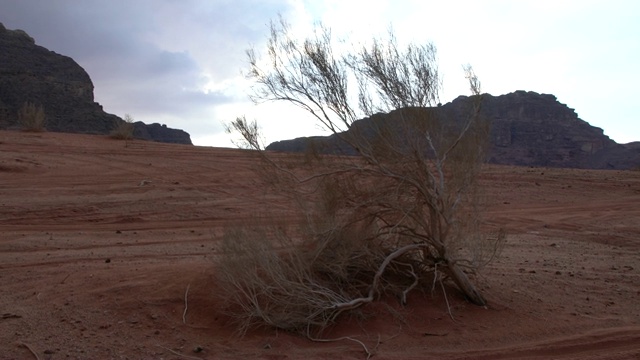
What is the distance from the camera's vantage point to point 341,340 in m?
7.67

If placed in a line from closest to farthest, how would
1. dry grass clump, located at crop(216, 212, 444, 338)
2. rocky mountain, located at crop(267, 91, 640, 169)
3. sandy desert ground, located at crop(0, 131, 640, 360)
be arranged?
1. sandy desert ground, located at crop(0, 131, 640, 360)
2. dry grass clump, located at crop(216, 212, 444, 338)
3. rocky mountain, located at crop(267, 91, 640, 169)

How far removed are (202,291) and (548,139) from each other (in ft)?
162

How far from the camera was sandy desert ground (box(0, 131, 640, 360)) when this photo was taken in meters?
7.40

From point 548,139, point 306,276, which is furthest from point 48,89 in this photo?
point 306,276

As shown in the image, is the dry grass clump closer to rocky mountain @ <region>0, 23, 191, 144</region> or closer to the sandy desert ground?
the sandy desert ground

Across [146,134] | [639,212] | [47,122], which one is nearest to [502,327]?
[639,212]

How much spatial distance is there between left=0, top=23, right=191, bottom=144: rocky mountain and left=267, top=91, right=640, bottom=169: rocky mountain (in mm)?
28397

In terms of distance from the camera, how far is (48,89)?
49.2m

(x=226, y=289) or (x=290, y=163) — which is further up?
(x=290, y=163)

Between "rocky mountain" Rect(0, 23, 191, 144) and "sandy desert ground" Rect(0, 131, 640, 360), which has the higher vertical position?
"rocky mountain" Rect(0, 23, 191, 144)

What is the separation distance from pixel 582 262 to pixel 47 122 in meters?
40.2

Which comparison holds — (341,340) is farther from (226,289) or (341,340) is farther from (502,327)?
(502,327)

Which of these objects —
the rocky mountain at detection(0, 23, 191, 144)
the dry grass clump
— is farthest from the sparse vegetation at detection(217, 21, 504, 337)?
the rocky mountain at detection(0, 23, 191, 144)

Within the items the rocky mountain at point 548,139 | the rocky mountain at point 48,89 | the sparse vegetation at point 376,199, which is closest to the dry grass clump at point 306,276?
the sparse vegetation at point 376,199
